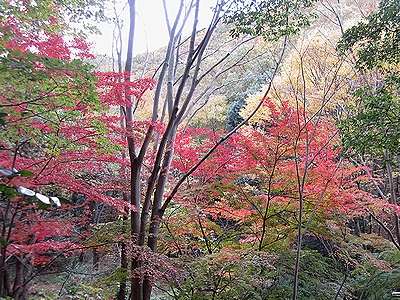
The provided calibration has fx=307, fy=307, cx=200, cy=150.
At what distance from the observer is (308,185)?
4.40m

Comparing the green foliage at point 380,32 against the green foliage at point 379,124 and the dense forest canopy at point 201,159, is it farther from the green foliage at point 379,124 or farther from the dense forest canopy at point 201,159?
the green foliage at point 379,124

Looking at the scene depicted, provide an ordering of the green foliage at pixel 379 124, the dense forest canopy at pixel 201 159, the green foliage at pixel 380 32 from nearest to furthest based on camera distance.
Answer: the dense forest canopy at pixel 201 159, the green foliage at pixel 379 124, the green foliage at pixel 380 32

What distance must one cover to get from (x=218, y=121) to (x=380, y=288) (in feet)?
36.9

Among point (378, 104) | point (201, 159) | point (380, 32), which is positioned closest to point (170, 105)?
point (201, 159)

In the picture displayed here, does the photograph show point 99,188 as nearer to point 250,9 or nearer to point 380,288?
point 250,9

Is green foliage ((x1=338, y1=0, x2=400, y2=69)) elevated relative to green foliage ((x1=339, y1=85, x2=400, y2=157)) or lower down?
elevated

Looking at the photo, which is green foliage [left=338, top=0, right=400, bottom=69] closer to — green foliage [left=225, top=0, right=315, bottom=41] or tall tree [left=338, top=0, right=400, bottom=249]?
tall tree [left=338, top=0, right=400, bottom=249]

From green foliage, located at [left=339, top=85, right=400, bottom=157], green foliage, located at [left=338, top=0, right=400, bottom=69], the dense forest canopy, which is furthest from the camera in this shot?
green foliage, located at [left=338, top=0, right=400, bottom=69]

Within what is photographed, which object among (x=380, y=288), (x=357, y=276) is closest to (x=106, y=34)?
(x=380, y=288)

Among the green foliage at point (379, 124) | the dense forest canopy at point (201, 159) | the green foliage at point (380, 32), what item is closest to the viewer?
the dense forest canopy at point (201, 159)

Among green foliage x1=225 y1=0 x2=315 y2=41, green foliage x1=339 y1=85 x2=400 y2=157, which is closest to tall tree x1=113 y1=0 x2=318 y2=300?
green foliage x1=225 y1=0 x2=315 y2=41

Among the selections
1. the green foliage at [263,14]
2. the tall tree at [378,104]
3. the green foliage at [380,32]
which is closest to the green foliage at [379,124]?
the tall tree at [378,104]

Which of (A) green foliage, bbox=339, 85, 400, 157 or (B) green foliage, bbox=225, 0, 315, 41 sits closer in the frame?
(A) green foliage, bbox=339, 85, 400, 157

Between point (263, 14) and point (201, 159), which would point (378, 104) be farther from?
point (201, 159)
